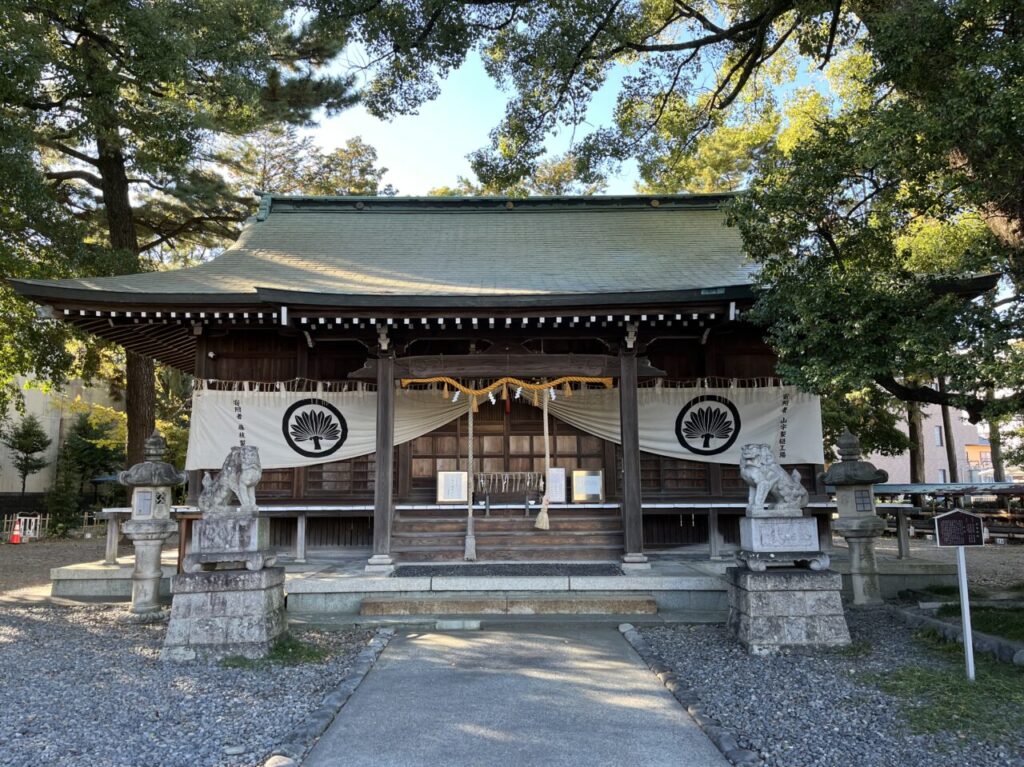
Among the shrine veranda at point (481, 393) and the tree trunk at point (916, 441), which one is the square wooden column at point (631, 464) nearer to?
the shrine veranda at point (481, 393)

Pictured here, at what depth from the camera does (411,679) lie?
494 centimetres

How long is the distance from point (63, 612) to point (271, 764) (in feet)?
19.3

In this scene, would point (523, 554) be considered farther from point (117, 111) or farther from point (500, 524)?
point (117, 111)

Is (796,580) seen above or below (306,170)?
below

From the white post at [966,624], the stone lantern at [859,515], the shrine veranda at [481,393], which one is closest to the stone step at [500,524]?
the shrine veranda at [481,393]

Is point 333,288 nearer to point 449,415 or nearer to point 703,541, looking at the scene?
point 449,415

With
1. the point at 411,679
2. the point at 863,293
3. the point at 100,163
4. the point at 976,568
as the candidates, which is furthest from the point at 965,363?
the point at 100,163

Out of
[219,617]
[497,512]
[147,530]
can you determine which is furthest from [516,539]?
[147,530]

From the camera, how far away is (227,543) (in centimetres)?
571

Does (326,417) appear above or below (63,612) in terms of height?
above

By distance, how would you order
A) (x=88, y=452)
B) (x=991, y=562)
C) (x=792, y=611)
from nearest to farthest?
(x=792, y=611)
(x=991, y=562)
(x=88, y=452)

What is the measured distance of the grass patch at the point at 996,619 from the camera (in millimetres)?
5333

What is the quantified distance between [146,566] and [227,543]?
2.18 meters

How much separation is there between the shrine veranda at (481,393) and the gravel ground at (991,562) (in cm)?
246
